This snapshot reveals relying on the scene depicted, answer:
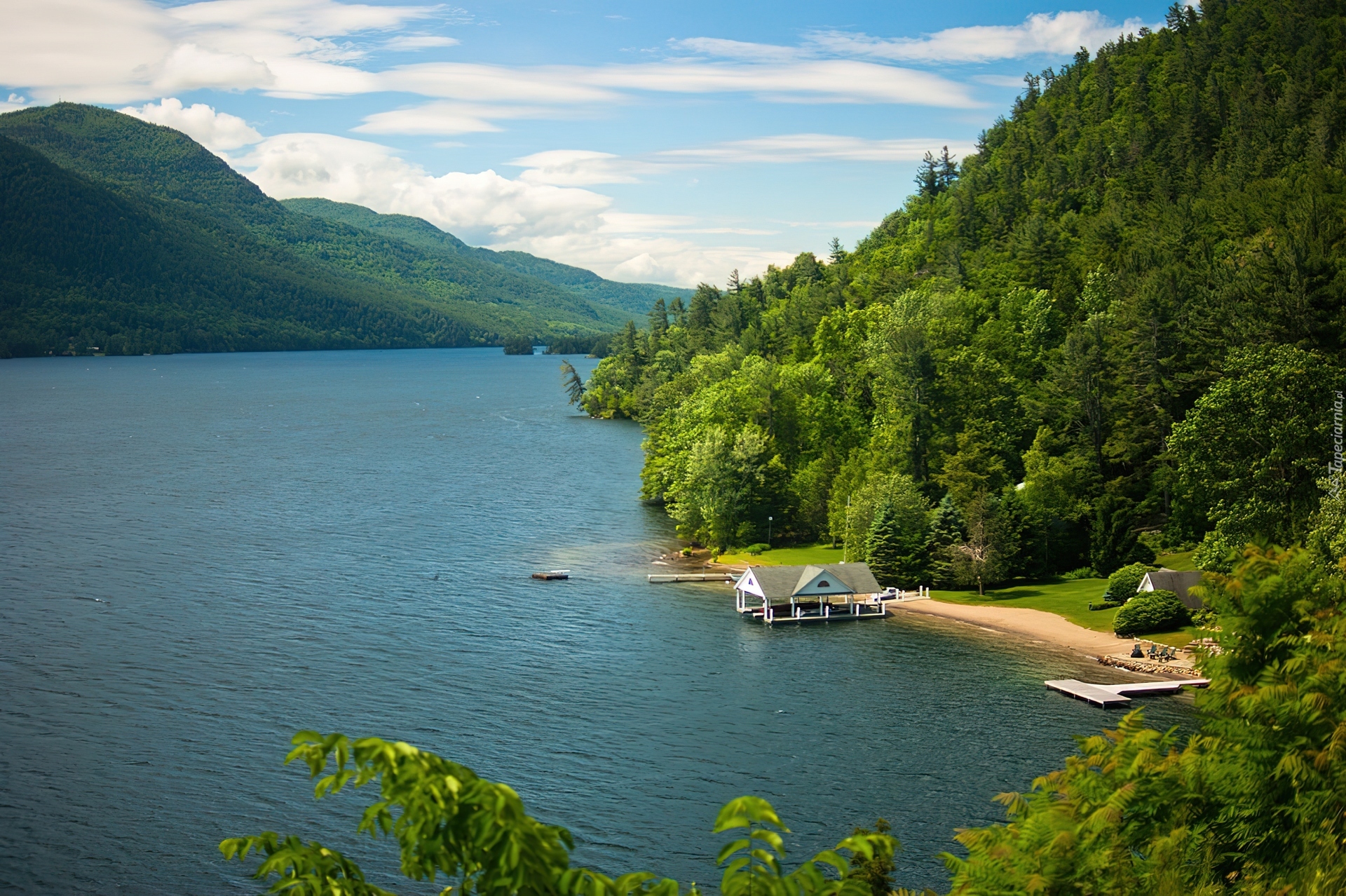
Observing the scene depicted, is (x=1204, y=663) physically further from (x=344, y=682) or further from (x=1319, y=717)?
(x=344, y=682)

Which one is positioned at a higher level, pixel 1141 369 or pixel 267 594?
pixel 1141 369

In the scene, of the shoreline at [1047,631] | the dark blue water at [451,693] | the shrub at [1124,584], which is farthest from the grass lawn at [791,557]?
the shrub at [1124,584]

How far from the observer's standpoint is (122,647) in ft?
193

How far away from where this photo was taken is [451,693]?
5278 centimetres

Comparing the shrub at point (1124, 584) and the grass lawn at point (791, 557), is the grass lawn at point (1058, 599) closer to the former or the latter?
the shrub at point (1124, 584)

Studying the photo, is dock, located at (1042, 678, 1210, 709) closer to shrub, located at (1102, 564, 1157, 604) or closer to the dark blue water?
the dark blue water

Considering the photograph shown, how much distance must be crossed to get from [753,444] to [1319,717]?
67.3 meters

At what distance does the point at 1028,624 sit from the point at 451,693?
34386 millimetres

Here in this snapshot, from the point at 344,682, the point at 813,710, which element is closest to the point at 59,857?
the point at 344,682

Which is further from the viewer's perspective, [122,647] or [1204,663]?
[122,647]

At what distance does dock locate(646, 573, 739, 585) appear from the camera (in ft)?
253

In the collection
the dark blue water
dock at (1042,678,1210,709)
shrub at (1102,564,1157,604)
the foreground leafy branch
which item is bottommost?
the dark blue water

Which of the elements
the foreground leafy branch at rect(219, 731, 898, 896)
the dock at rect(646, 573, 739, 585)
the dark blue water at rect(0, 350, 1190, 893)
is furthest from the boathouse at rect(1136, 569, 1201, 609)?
the foreground leafy branch at rect(219, 731, 898, 896)

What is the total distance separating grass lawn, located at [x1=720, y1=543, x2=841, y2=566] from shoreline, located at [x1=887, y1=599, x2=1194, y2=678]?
35.9ft
